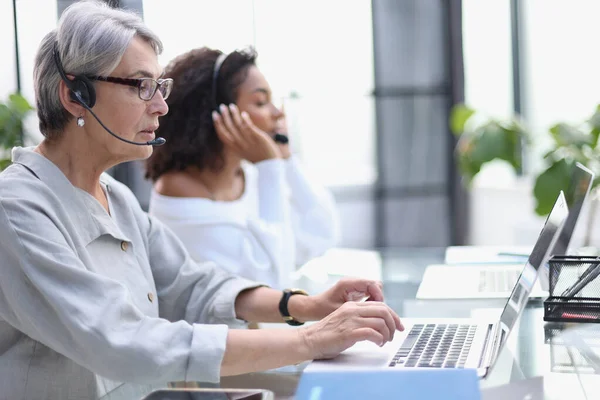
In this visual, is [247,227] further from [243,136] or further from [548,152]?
[548,152]

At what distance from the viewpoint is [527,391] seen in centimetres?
110

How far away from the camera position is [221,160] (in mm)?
2473

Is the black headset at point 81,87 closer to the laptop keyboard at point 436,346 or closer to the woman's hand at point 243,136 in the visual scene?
the laptop keyboard at point 436,346

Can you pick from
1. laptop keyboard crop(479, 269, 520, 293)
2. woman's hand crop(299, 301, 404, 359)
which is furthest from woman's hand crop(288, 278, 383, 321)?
laptop keyboard crop(479, 269, 520, 293)

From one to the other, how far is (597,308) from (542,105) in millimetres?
3520

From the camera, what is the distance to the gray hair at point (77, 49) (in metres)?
1.31

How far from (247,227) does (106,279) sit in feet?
3.75

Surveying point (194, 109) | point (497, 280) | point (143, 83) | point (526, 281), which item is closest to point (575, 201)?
point (497, 280)

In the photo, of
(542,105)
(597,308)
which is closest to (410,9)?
(542,105)

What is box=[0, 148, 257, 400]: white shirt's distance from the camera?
3.69 ft

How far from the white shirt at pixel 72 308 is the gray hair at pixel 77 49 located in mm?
90

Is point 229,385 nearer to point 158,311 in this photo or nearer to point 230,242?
point 158,311

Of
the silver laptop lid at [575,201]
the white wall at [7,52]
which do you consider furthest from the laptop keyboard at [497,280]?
the white wall at [7,52]

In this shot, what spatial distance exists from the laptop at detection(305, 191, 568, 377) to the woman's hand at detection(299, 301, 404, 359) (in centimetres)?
2
